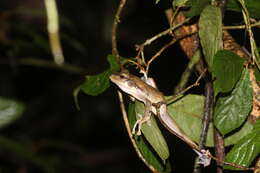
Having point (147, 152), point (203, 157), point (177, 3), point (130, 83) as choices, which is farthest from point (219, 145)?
point (177, 3)

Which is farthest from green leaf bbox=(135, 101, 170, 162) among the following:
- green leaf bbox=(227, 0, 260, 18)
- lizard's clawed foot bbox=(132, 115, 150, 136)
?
green leaf bbox=(227, 0, 260, 18)

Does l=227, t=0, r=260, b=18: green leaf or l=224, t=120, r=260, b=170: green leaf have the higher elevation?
l=227, t=0, r=260, b=18: green leaf

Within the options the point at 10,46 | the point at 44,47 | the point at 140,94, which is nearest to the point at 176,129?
the point at 140,94

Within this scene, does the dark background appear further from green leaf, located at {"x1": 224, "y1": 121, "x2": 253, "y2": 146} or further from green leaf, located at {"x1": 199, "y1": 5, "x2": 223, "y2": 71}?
green leaf, located at {"x1": 199, "y1": 5, "x2": 223, "y2": 71}

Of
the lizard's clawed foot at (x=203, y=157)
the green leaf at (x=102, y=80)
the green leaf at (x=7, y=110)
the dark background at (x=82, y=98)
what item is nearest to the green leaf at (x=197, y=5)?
the green leaf at (x=102, y=80)

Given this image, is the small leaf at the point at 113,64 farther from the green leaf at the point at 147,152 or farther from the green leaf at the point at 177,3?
the green leaf at the point at 177,3

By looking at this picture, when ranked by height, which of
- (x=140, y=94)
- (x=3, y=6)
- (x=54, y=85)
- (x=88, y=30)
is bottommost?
(x=140, y=94)

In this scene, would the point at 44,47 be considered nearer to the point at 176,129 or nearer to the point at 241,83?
the point at 176,129

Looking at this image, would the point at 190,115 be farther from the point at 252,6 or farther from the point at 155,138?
the point at 252,6
